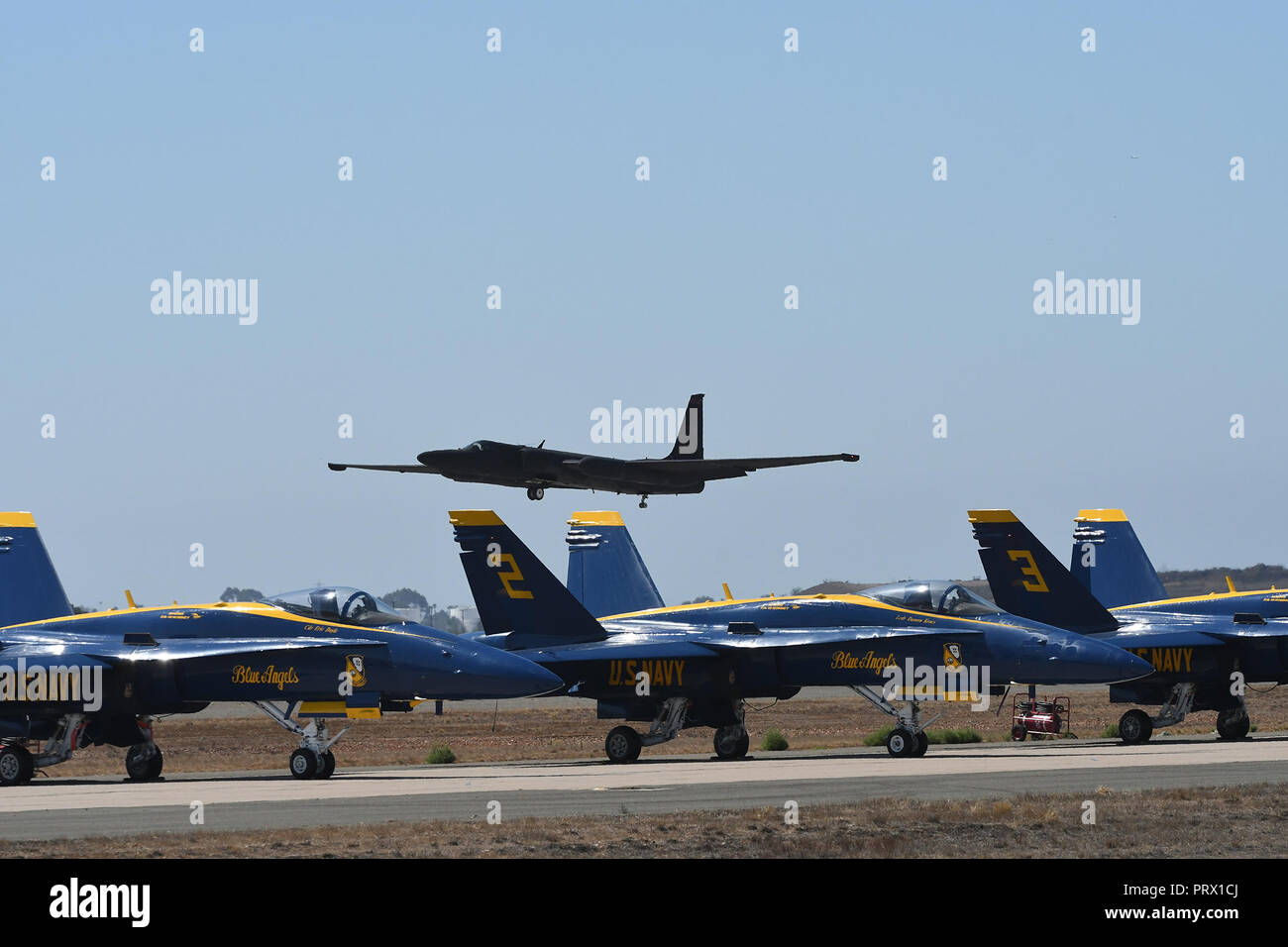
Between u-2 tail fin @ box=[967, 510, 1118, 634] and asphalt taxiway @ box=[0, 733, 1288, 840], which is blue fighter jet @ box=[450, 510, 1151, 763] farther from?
u-2 tail fin @ box=[967, 510, 1118, 634]

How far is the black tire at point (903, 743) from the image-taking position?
109 feet

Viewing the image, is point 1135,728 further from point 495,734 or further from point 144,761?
point 144,761

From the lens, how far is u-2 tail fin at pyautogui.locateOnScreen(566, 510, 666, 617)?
40.6 metres

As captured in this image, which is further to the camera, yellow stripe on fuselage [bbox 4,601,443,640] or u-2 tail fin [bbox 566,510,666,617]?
u-2 tail fin [bbox 566,510,666,617]

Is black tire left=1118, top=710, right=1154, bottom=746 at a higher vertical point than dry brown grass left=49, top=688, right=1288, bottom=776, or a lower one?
higher

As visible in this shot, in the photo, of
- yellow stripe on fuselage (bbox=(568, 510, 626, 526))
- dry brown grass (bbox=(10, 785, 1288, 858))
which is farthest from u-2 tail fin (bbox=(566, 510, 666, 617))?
dry brown grass (bbox=(10, 785, 1288, 858))

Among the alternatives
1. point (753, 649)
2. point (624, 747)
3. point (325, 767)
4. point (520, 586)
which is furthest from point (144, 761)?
point (753, 649)

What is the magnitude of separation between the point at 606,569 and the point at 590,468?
2453 mm

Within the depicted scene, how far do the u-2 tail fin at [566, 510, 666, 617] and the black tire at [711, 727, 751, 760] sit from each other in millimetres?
5868

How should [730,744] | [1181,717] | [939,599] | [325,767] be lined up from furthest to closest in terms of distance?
1. [1181,717]
2. [730,744]
3. [939,599]
4. [325,767]

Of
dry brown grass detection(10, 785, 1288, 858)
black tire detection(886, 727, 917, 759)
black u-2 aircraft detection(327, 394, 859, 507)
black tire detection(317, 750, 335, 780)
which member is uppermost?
black u-2 aircraft detection(327, 394, 859, 507)

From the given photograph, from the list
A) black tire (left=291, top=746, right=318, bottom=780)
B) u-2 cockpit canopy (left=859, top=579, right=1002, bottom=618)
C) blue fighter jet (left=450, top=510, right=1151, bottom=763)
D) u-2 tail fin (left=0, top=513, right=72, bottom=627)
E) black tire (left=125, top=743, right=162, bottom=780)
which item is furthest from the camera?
u-2 cockpit canopy (left=859, top=579, right=1002, bottom=618)

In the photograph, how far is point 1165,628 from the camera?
40188 mm
